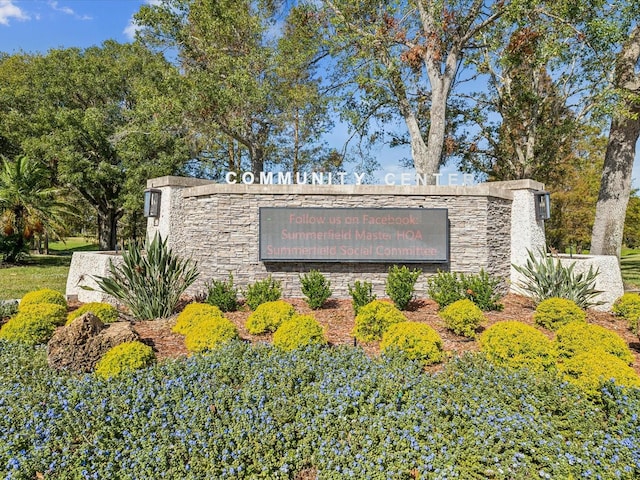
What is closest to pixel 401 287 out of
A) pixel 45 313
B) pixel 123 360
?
pixel 123 360

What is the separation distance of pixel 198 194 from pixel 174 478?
23.1 ft

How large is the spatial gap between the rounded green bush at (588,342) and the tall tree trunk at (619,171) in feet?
25.8

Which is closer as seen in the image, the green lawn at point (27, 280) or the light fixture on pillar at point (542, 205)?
the light fixture on pillar at point (542, 205)

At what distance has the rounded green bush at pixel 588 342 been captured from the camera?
446 centimetres

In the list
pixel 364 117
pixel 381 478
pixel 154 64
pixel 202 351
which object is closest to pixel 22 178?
pixel 154 64

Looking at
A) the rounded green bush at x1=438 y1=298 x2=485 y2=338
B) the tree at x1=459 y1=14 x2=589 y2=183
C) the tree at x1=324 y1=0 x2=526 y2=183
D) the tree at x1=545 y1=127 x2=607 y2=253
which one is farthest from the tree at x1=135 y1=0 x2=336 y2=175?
the tree at x1=545 y1=127 x2=607 y2=253

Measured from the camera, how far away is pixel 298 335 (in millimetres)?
5000

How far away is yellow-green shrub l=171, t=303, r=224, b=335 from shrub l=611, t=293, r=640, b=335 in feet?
22.2

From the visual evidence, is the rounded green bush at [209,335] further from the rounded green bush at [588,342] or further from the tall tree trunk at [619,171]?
the tall tree trunk at [619,171]

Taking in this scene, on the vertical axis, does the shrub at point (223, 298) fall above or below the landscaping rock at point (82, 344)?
above

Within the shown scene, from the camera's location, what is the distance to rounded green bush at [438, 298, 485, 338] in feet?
18.6

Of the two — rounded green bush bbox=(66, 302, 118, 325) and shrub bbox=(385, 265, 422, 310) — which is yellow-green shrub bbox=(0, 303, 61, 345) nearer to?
rounded green bush bbox=(66, 302, 118, 325)

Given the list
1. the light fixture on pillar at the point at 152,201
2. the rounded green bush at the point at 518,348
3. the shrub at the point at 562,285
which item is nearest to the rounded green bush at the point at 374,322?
the rounded green bush at the point at 518,348

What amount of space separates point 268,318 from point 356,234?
3.30 m
